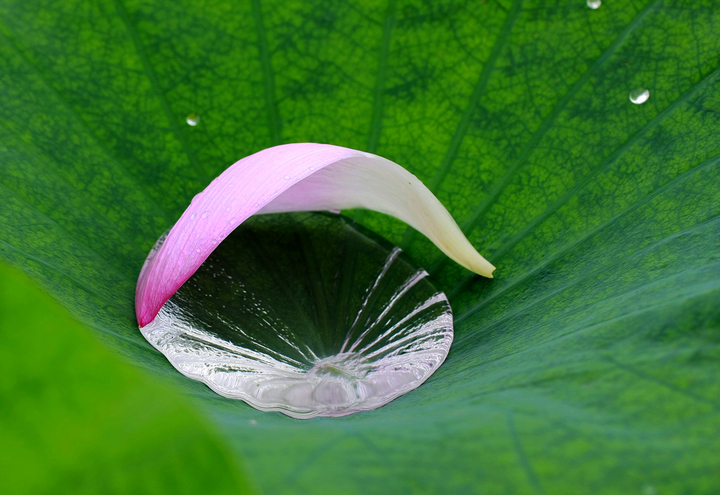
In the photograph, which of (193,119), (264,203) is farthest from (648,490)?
(193,119)

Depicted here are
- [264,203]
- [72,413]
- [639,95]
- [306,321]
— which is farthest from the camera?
[639,95]

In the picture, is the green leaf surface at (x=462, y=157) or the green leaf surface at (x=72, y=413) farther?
the green leaf surface at (x=462, y=157)

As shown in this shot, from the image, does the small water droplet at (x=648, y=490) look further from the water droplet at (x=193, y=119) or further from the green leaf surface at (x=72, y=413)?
the water droplet at (x=193, y=119)

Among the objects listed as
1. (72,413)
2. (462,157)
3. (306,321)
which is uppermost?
(462,157)

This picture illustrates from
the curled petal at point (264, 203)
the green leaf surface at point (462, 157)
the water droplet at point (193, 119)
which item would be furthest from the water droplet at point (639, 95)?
the water droplet at point (193, 119)

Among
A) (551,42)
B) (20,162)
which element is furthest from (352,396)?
(551,42)

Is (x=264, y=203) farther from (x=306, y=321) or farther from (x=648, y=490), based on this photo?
(x=648, y=490)

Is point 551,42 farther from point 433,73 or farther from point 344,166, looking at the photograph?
point 344,166

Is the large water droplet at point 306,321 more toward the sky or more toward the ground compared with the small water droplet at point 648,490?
more toward the sky
